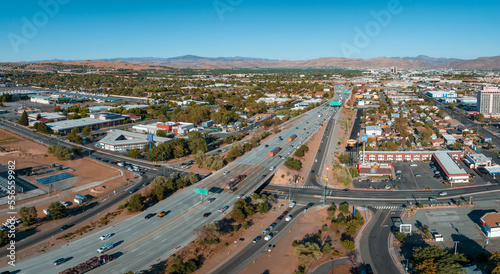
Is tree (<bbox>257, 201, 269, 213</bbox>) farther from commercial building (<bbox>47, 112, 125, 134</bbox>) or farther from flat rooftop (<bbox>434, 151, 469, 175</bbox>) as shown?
commercial building (<bbox>47, 112, 125, 134</bbox>)

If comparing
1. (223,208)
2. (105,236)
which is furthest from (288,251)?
(105,236)

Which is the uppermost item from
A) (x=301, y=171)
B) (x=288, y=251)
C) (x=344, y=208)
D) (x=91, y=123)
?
(x=91, y=123)

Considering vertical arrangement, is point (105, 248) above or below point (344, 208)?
below

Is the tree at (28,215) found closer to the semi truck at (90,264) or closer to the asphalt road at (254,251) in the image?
the semi truck at (90,264)

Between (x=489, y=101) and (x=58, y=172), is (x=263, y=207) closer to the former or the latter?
(x=58, y=172)

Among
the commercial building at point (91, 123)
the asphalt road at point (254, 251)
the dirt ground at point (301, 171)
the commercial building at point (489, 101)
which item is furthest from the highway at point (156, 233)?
the commercial building at point (489, 101)

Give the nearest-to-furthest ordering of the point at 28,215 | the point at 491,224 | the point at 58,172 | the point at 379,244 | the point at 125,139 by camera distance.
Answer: the point at 379,244, the point at 491,224, the point at 28,215, the point at 58,172, the point at 125,139
